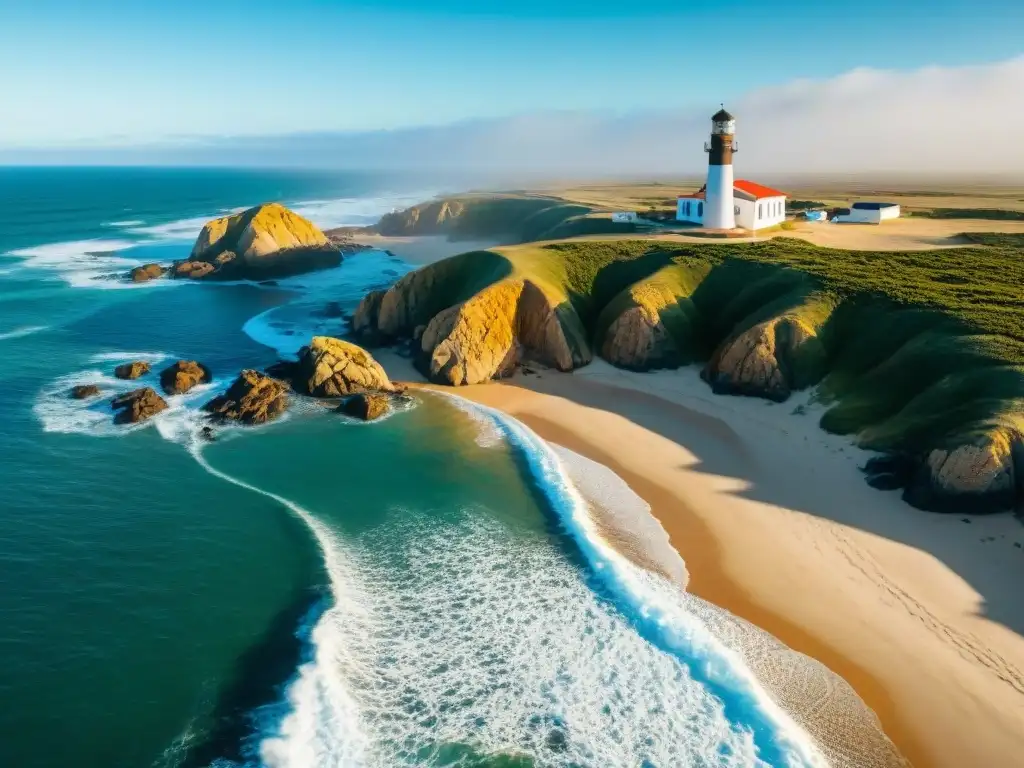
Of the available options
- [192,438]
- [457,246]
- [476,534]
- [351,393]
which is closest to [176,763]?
[476,534]

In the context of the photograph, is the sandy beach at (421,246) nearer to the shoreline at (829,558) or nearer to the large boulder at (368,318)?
the large boulder at (368,318)

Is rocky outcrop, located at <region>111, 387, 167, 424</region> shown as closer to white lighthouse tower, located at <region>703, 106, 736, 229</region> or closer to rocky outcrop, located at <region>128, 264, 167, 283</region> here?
rocky outcrop, located at <region>128, 264, 167, 283</region>

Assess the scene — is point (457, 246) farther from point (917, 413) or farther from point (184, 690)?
point (184, 690)

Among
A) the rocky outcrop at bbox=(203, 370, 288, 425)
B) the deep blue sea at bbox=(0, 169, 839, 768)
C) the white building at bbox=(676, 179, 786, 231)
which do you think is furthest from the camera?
the white building at bbox=(676, 179, 786, 231)

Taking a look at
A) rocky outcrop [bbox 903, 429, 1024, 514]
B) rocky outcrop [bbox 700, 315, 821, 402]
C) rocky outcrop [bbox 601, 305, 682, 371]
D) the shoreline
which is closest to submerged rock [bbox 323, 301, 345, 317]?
the shoreline

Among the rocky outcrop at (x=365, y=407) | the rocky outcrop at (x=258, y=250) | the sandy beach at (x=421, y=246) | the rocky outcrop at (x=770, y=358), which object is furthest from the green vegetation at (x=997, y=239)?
the rocky outcrop at (x=258, y=250)

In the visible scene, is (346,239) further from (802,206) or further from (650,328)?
(650,328)
